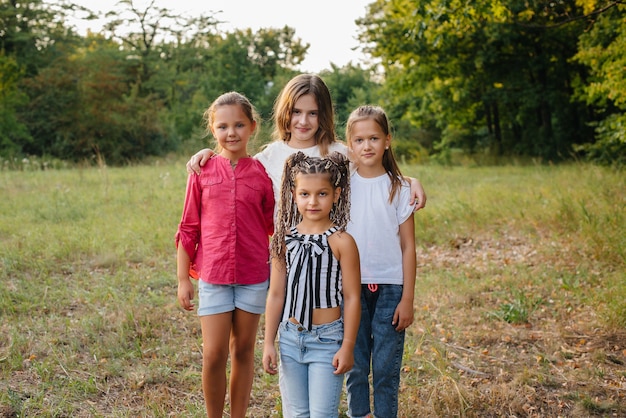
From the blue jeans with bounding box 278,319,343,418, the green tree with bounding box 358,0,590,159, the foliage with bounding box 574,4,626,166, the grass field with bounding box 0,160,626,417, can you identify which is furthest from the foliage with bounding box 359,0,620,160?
the blue jeans with bounding box 278,319,343,418

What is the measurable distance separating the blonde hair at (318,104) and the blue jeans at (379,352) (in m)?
0.76

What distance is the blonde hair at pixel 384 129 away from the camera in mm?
2844

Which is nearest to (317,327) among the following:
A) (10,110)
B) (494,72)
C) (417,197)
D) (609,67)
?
(417,197)

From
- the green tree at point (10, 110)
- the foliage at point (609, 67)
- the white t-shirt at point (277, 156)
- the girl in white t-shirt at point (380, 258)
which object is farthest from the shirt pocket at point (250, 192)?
the green tree at point (10, 110)

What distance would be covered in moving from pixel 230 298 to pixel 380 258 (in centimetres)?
77

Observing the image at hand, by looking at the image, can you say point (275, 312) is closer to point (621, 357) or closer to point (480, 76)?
point (621, 357)

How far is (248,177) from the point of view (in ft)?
9.88

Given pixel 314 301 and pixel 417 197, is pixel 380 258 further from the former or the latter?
pixel 314 301

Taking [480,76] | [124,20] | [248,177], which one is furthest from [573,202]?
[124,20]

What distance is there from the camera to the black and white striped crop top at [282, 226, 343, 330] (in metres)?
2.42

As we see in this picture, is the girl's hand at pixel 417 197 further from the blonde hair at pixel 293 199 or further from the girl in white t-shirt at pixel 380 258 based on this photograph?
the blonde hair at pixel 293 199

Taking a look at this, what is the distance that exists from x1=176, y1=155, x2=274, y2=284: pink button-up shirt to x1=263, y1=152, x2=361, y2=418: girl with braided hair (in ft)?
1.52

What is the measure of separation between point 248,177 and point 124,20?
101 feet

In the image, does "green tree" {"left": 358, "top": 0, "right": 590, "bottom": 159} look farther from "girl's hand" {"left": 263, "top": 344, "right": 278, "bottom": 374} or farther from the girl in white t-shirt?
"girl's hand" {"left": 263, "top": 344, "right": 278, "bottom": 374}
